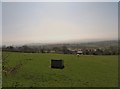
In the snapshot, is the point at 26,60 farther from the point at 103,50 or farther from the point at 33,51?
the point at 103,50

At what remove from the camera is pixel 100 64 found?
1015 inches

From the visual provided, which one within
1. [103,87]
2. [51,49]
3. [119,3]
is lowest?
[103,87]

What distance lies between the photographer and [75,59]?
29.6 metres

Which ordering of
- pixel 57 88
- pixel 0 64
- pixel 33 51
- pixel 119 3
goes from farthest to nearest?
pixel 33 51 → pixel 119 3 → pixel 57 88 → pixel 0 64

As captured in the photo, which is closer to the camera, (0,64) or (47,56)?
(0,64)

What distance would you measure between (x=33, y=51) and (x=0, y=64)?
743 inches

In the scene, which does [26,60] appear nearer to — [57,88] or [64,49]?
[64,49]

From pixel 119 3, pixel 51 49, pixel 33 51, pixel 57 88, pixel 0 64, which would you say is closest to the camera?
pixel 0 64

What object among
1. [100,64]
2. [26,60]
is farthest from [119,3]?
[26,60]

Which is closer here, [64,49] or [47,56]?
[47,56]

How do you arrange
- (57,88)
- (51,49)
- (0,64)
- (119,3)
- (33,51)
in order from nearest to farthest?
(0,64), (57,88), (119,3), (33,51), (51,49)

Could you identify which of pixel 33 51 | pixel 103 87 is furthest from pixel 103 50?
pixel 103 87

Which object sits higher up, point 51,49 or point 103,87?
point 51,49

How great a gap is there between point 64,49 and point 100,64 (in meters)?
8.25
